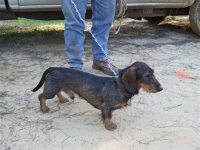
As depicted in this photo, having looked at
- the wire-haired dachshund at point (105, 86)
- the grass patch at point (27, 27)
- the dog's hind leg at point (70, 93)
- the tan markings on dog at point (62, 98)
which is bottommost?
the grass patch at point (27, 27)

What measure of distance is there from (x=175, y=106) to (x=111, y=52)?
1.87 meters

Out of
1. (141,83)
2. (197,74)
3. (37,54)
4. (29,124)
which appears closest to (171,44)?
(197,74)

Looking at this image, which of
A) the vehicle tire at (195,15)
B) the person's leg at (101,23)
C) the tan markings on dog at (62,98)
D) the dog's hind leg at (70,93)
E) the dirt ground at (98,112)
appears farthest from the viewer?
the vehicle tire at (195,15)

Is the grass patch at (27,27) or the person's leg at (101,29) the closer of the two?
the person's leg at (101,29)

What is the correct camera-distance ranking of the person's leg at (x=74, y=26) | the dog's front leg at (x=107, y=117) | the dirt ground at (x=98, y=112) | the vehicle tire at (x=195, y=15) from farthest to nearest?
the vehicle tire at (x=195, y=15)
the person's leg at (x=74, y=26)
the dog's front leg at (x=107, y=117)
the dirt ground at (x=98, y=112)

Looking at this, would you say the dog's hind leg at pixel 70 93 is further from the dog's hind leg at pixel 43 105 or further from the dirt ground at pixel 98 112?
the dog's hind leg at pixel 43 105

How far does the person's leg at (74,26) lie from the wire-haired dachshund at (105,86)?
78 cm

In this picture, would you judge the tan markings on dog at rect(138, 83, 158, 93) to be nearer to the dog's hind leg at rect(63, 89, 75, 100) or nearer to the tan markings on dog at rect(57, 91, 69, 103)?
the dog's hind leg at rect(63, 89, 75, 100)

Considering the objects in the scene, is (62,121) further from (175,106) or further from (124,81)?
(175,106)

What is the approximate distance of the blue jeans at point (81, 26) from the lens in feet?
11.7

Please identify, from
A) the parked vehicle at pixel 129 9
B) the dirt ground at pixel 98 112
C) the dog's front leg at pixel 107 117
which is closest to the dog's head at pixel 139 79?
the dog's front leg at pixel 107 117

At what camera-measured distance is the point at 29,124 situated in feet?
9.36

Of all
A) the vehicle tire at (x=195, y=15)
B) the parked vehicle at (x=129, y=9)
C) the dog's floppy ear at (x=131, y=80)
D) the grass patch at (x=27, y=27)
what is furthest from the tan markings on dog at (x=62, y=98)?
the vehicle tire at (x=195, y=15)

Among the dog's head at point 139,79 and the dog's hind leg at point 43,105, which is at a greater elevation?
the dog's head at point 139,79
